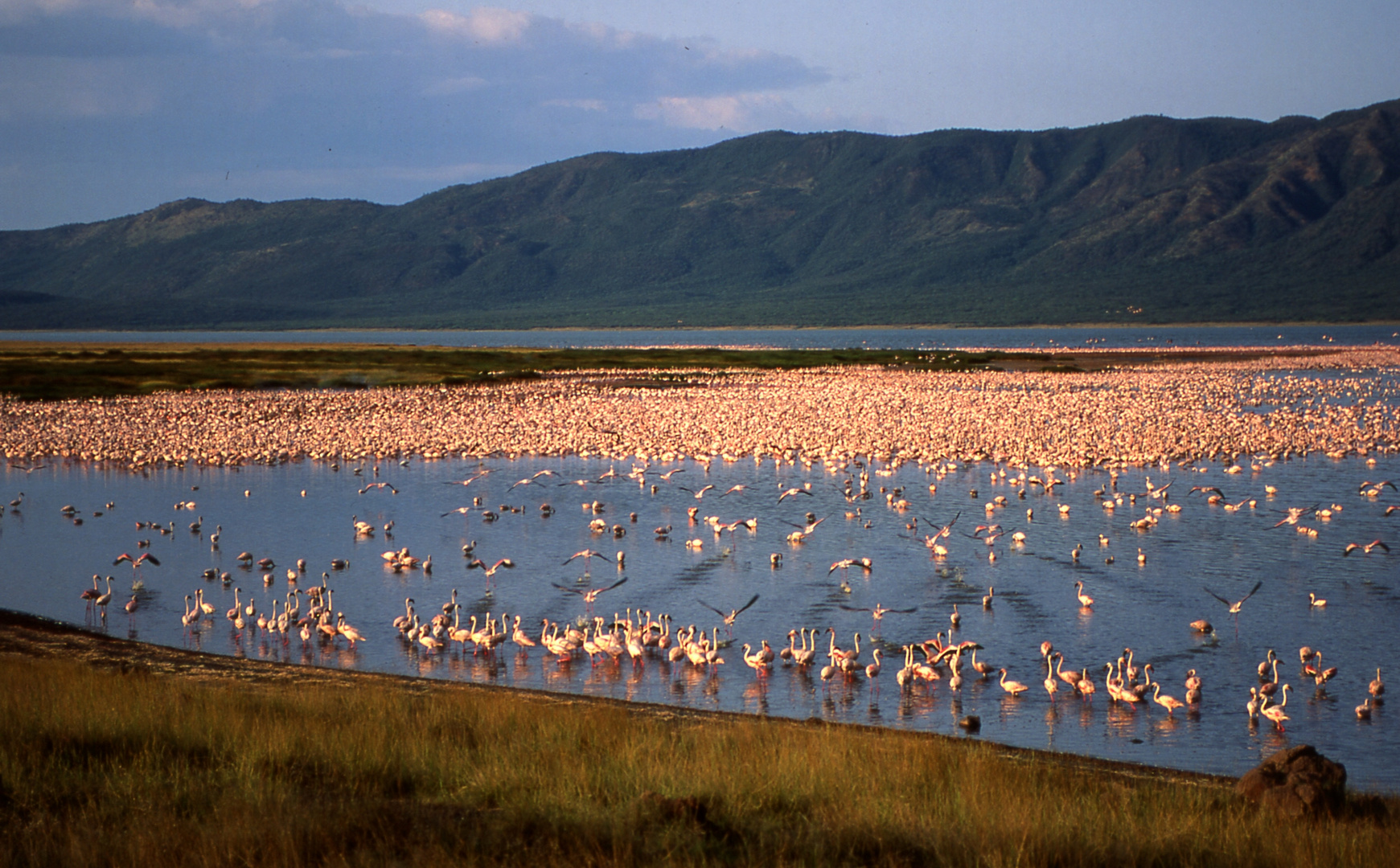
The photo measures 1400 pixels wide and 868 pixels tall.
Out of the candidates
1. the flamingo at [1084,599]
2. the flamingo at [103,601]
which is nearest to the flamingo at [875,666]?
the flamingo at [1084,599]

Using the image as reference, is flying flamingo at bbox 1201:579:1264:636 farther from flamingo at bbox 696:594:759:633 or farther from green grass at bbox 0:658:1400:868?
green grass at bbox 0:658:1400:868

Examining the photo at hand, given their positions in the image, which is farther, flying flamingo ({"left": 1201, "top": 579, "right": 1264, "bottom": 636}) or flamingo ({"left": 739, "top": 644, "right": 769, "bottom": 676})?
flying flamingo ({"left": 1201, "top": 579, "right": 1264, "bottom": 636})

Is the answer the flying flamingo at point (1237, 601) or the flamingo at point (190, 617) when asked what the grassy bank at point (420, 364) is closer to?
the flamingo at point (190, 617)

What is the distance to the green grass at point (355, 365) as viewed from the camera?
5022 cm

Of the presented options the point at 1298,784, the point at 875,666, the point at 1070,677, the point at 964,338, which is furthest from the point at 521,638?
the point at 964,338

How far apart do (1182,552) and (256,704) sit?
38.4ft

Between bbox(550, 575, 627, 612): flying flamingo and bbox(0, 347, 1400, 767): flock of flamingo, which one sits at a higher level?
bbox(0, 347, 1400, 767): flock of flamingo

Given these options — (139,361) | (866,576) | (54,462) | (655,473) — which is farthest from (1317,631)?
(139,361)

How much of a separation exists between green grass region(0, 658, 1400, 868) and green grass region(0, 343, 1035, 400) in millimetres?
40393

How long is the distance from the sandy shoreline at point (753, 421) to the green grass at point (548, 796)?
17337 millimetres

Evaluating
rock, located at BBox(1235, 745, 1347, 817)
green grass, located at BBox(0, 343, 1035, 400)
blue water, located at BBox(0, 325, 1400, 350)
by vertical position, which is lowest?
rock, located at BBox(1235, 745, 1347, 817)

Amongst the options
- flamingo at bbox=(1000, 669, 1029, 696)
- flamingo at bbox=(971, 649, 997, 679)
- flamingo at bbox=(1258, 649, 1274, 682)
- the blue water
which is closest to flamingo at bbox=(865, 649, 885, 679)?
flamingo at bbox=(971, 649, 997, 679)

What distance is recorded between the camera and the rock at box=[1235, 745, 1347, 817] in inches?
281

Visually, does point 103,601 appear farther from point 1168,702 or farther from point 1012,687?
point 1168,702
